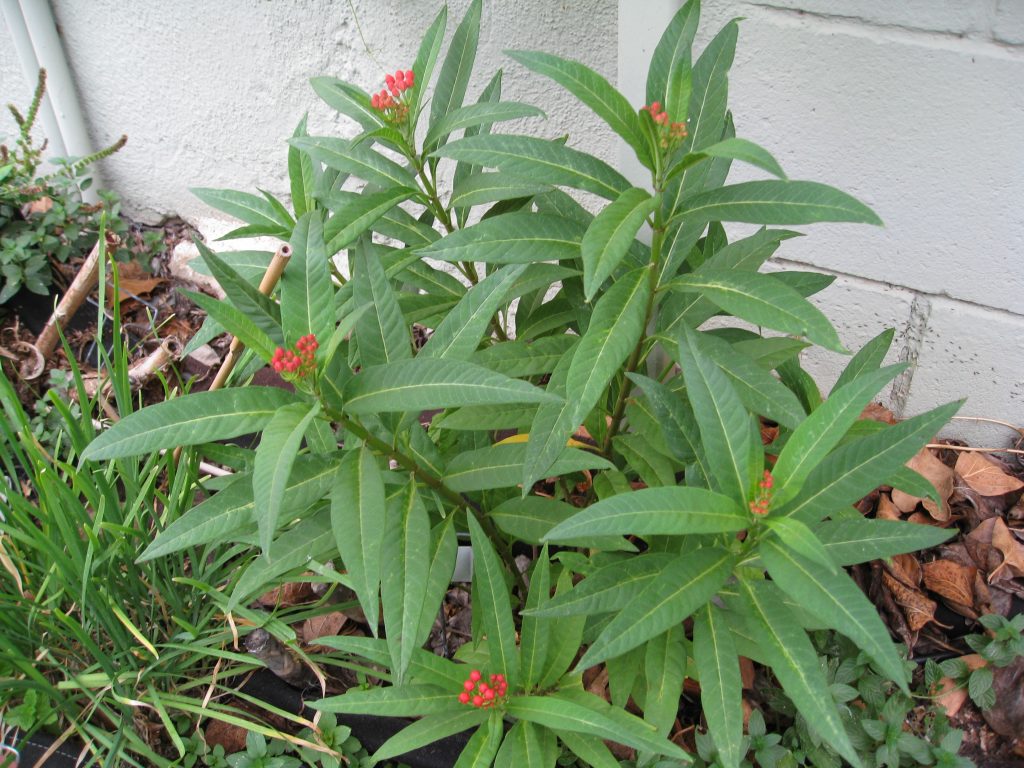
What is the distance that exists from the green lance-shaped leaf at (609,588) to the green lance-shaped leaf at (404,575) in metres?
0.20

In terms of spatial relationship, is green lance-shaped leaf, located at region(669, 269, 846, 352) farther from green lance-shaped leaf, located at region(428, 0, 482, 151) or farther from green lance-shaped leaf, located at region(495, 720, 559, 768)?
green lance-shaped leaf, located at region(495, 720, 559, 768)

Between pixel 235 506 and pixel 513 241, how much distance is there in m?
0.68

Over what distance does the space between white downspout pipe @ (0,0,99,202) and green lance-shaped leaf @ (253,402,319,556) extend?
280 centimetres

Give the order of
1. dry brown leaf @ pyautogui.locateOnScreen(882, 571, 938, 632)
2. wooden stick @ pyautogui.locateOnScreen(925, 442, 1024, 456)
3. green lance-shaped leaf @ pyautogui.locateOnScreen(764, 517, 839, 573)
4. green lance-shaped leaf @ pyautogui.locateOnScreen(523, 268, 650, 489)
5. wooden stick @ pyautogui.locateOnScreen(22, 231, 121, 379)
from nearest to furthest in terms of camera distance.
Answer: green lance-shaped leaf @ pyautogui.locateOnScreen(764, 517, 839, 573) → green lance-shaped leaf @ pyautogui.locateOnScreen(523, 268, 650, 489) → dry brown leaf @ pyautogui.locateOnScreen(882, 571, 938, 632) → wooden stick @ pyautogui.locateOnScreen(925, 442, 1024, 456) → wooden stick @ pyautogui.locateOnScreen(22, 231, 121, 379)

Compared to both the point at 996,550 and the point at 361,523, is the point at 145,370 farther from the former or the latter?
the point at 996,550

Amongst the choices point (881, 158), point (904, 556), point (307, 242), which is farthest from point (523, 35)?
point (904, 556)

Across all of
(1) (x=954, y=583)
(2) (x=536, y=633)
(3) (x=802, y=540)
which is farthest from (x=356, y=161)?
(1) (x=954, y=583)

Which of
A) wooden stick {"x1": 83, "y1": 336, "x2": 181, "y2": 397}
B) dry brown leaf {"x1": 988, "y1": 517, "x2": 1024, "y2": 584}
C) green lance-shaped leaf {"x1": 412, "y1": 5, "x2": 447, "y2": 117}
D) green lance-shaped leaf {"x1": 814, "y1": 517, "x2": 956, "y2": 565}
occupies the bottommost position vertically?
dry brown leaf {"x1": 988, "y1": 517, "x2": 1024, "y2": 584}

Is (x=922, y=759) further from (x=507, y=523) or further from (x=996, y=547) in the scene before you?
(x=507, y=523)

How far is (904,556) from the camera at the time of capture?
2223mm

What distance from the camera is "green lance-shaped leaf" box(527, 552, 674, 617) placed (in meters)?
1.47

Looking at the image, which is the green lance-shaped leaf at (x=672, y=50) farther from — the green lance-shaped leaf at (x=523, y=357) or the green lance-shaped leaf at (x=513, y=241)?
the green lance-shaped leaf at (x=523, y=357)

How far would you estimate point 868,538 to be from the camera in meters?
1.39

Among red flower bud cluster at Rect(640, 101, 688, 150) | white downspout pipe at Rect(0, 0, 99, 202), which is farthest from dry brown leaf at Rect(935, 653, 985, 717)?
white downspout pipe at Rect(0, 0, 99, 202)
